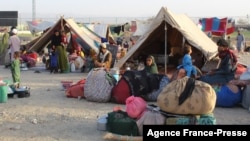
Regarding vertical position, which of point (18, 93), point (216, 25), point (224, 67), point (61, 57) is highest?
point (216, 25)

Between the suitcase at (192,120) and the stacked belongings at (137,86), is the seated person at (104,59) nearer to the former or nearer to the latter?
the stacked belongings at (137,86)

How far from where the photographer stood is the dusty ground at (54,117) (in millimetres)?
6418

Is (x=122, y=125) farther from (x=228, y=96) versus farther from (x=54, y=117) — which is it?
(x=228, y=96)

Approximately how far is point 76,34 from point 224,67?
8.90 m

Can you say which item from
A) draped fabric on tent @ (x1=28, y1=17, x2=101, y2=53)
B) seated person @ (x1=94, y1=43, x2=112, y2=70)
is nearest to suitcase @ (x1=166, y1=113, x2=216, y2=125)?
seated person @ (x1=94, y1=43, x2=112, y2=70)

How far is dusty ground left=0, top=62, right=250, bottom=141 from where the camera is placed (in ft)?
21.1

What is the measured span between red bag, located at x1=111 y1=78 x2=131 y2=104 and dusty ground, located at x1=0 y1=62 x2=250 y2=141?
0.18 metres

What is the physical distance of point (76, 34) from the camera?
1664 centimetres

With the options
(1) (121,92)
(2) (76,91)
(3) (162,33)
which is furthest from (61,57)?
(1) (121,92)

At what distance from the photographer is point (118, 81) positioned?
29.6ft

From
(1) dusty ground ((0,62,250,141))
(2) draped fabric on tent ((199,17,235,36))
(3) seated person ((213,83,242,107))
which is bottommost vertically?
(1) dusty ground ((0,62,250,141))

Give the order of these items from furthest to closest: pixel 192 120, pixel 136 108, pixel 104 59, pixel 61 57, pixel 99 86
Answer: pixel 61 57, pixel 104 59, pixel 99 86, pixel 136 108, pixel 192 120

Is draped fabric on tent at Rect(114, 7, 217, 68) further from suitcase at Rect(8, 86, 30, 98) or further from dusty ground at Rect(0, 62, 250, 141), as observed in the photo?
suitcase at Rect(8, 86, 30, 98)

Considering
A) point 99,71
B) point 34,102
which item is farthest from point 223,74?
point 34,102
